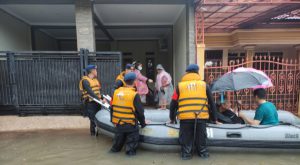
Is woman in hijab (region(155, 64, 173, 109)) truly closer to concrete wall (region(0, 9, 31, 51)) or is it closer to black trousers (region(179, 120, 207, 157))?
black trousers (region(179, 120, 207, 157))

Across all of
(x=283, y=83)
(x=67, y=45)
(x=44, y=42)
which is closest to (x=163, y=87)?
(x=283, y=83)

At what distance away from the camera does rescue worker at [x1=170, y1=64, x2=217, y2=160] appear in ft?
10.3

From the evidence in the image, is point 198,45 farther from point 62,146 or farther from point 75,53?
point 62,146

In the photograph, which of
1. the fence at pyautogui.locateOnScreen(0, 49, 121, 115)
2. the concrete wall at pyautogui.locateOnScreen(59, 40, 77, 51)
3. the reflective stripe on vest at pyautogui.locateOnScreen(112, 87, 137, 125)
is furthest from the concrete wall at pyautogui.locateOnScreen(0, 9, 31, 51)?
the reflective stripe on vest at pyautogui.locateOnScreen(112, 87, 137, 125)

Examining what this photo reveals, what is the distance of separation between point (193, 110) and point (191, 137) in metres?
0.48

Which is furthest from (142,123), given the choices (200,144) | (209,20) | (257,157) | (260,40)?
(260,40)

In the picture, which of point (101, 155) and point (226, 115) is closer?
point (101, 155)

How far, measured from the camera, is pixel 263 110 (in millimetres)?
3504

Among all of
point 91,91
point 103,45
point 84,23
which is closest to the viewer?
point 91,91

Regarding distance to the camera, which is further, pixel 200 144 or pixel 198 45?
pixel 198 45

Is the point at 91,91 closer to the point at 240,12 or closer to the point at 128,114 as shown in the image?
the point at 128,114

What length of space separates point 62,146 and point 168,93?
323cm

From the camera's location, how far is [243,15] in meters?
6.71

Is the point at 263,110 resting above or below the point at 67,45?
below
